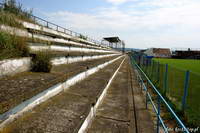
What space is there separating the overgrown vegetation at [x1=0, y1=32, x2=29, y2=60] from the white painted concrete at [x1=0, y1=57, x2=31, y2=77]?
10 centimetres

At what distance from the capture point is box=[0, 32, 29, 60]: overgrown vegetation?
1950 millimetres

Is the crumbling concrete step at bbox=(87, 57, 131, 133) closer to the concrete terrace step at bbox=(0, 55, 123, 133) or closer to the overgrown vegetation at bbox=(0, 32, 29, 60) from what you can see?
the concrete terrace step at bbox=(0, 55, 123, 133)

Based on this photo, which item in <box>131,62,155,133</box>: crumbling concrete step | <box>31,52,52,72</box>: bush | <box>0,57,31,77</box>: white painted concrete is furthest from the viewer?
<box>31,52,52,72</box>: bush

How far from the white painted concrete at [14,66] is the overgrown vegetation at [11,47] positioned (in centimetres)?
10

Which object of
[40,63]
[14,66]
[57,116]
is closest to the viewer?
[57,116]

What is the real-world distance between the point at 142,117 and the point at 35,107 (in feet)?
6.94

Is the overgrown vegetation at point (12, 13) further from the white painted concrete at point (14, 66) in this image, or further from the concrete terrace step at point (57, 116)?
the concrete terrace step at point (57, 116)

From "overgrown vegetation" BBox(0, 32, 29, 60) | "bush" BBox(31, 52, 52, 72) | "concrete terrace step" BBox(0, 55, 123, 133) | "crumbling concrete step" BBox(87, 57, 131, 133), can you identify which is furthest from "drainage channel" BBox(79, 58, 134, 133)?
"overgrown vegetation" BBox(0, 32, 29, 60)

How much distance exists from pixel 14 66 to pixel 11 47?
0.38 meters

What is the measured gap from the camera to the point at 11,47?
212 centimetres

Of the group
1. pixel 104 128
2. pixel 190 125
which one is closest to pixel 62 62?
pixel 104 128

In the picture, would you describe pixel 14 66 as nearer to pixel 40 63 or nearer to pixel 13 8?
pixel 40 63

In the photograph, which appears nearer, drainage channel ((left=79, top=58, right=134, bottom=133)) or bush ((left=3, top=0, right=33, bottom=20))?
drainage channel ((left=79, top=58, right=134, bottom=133))

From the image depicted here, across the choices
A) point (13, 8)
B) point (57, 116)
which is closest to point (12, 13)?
point (13, 8)
